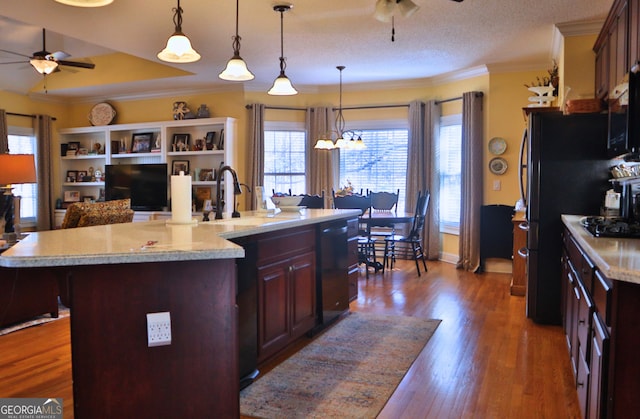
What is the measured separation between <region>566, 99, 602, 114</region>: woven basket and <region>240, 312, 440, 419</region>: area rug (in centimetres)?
197

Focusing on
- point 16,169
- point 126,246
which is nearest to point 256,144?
point 16,169

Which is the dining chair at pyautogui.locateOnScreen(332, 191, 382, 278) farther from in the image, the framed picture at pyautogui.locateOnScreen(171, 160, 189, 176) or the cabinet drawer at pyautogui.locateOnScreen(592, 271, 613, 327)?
the cabinet drawer at pyautogui.locateOnScreen(592, 271, 613, 327)

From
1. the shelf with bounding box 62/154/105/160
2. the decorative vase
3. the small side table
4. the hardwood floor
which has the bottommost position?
the hardwood floor

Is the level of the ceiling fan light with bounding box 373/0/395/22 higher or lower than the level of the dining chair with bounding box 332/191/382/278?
higher

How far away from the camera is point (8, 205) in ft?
17.4

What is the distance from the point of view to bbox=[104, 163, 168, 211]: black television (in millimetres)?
7469

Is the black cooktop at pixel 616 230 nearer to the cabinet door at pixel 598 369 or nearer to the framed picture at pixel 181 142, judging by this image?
the cabinet door at pixel 598 369

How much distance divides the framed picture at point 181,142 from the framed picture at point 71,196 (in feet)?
7.25

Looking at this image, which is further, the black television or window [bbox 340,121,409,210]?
the black television

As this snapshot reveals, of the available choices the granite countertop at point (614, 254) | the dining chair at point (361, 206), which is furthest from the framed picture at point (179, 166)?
the granite countertop at point (614, 254)

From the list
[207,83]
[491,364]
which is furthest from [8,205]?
[491,364]

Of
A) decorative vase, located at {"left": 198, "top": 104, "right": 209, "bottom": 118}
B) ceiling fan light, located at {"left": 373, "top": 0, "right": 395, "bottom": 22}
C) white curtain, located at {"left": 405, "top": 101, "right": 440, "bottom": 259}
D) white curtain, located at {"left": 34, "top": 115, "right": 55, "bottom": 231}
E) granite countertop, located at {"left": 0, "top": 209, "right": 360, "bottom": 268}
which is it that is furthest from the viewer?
white curtain, located at {"left": 34, "top": 115, "right": 55, "bottom": 231}

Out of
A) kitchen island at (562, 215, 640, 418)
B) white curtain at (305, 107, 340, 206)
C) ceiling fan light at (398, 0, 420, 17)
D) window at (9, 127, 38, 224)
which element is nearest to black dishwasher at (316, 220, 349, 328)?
ceiling fan light at (398, 0, 420, 17)

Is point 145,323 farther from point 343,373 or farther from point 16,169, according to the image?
point 16,169
